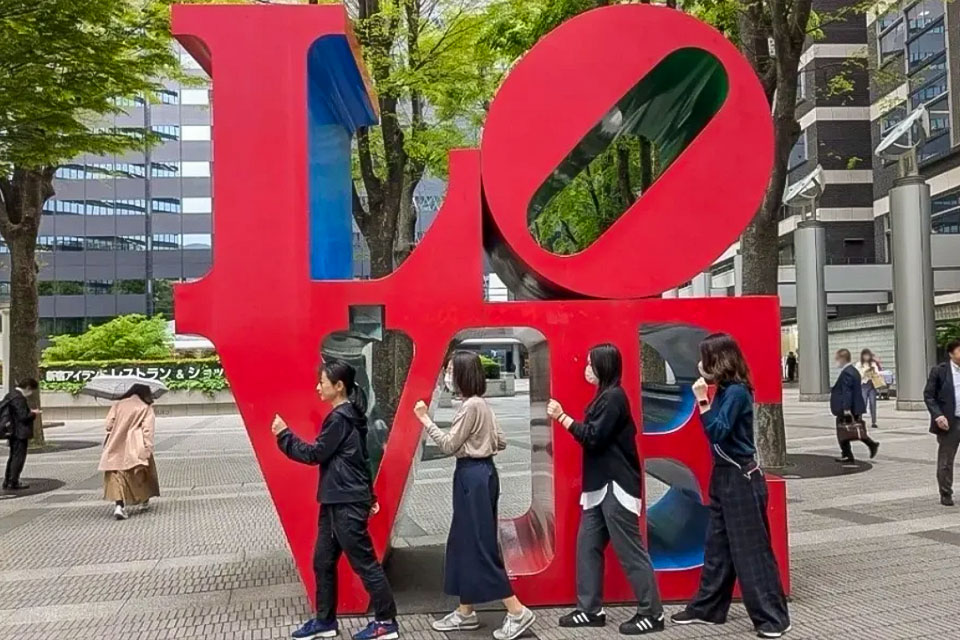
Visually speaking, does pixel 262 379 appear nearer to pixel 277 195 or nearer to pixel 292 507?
pixel 292 507

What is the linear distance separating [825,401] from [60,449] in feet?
69.6

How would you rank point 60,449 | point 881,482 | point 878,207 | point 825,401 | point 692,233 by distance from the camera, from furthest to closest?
point 878,207
point 825,401
point 60,449
point 881,482
point 692,233

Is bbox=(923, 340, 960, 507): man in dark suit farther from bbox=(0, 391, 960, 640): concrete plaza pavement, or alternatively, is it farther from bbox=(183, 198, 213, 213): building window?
bbox=(183, 198, 213, 213): building window

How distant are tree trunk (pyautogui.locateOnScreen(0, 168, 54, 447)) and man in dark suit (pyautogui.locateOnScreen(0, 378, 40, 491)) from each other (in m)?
3.89

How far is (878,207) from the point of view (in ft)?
114

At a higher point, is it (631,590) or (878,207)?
(878,207)

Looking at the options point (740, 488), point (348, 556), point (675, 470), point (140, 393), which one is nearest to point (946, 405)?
point (675, 470)

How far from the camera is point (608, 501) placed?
4973 mm

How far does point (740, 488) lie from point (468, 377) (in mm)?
1681

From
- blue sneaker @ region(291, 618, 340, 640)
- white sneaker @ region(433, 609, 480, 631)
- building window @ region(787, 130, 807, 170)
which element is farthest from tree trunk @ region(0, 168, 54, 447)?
building window @ region(787, 130, 807, 170)

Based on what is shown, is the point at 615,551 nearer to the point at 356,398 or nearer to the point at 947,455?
the point at 356,398

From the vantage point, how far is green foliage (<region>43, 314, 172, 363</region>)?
34.2 metres

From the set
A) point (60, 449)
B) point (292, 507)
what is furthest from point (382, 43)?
point (60, 449)

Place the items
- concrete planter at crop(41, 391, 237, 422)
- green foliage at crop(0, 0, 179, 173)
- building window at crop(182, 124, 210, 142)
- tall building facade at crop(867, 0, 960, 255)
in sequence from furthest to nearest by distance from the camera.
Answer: building window at crop(182, 124, 210, 142), tall building facade at crop(867, 0, 960, 255), concrete planter at crop(41, 391, 237, 422), green foliage at crop(0, 0, 179, 173)
